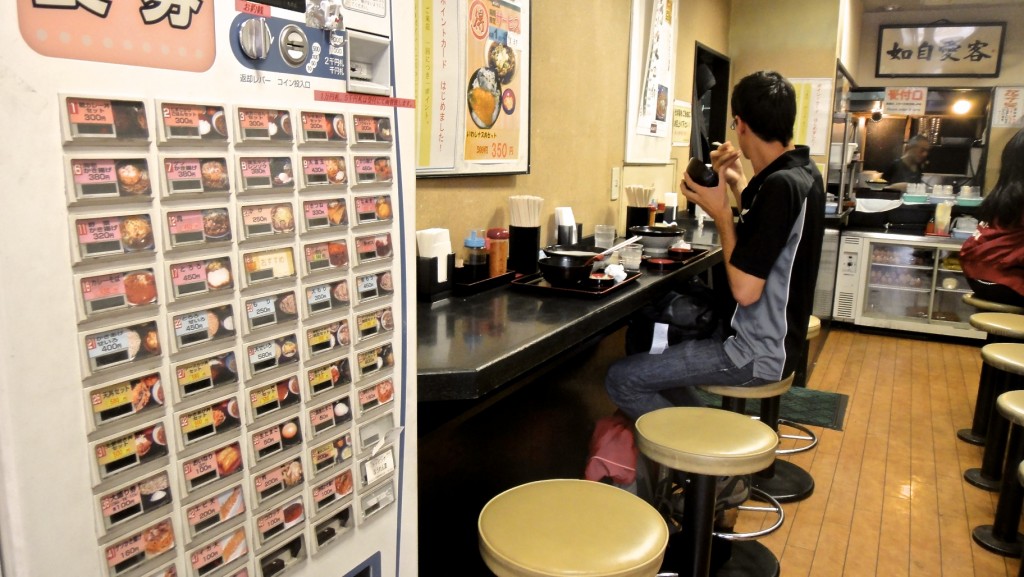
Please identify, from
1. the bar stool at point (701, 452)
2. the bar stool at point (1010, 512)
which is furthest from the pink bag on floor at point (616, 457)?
the bar stool at point (1010, 512)

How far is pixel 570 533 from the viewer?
52.6 inches

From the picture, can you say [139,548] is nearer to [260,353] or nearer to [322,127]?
[260,353]

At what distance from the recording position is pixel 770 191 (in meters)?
2.05

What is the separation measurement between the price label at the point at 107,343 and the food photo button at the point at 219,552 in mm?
267

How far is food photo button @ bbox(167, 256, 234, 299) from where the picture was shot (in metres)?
0.74

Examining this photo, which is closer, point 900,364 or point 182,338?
point 182,338

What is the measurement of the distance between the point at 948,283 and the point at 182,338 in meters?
6.17

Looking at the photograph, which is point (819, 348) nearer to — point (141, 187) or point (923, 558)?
point (923, 558)

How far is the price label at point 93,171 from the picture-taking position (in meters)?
0.65

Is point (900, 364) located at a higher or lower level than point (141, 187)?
lower

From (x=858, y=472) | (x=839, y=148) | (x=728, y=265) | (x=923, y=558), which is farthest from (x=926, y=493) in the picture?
(x=839, y=148)

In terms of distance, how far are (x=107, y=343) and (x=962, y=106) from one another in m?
7.77

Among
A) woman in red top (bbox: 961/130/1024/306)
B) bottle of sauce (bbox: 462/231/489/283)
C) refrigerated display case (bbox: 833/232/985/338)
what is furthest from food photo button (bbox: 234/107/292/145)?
refrigerated display case (bbox: 833/232/985/338)

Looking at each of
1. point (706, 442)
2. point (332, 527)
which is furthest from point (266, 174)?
point (706, 442)
